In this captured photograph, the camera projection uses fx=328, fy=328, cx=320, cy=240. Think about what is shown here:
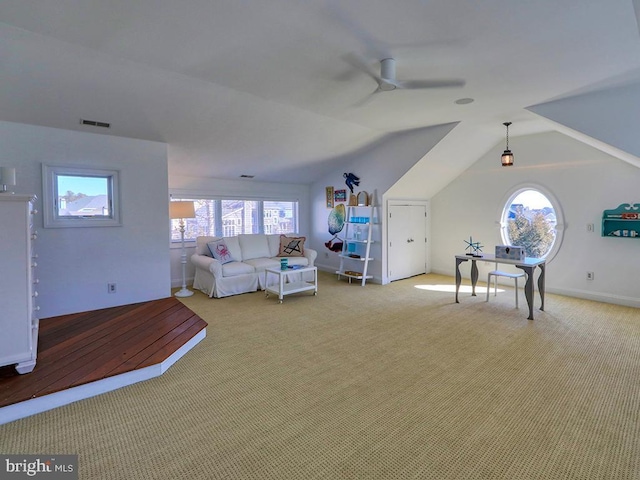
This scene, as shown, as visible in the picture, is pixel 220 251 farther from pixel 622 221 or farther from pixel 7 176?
pixel 622 221

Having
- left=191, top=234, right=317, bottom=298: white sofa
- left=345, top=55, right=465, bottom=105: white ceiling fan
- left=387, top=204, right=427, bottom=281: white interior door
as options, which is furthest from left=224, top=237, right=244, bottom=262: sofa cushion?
left=345, top=55, right=465, bottom=105: white ceiling fan

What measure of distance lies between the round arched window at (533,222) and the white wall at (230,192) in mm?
4137

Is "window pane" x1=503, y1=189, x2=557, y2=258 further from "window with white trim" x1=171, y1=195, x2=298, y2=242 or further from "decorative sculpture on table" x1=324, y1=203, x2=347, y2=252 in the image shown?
"window with white trim" x1=171, y1=195, x2=298, y2=242

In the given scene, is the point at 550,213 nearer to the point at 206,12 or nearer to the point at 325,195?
the point at 325,195

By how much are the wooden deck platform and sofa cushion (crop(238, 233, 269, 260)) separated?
6.75ft

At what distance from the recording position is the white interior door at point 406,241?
621 cm

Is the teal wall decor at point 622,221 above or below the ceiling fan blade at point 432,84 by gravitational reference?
below

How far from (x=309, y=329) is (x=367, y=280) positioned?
2.71 m

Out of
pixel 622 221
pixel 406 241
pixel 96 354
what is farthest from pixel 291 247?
pixel 622 221

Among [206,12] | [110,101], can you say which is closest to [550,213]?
[206,12]

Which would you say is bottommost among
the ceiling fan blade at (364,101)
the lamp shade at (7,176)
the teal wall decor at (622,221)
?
the teal wall decor at (622,221)

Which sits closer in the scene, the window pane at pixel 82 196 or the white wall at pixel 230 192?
the window pane at pixel 82 196

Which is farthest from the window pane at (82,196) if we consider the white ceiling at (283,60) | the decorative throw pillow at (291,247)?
the decorative throw pillow at (291,247)

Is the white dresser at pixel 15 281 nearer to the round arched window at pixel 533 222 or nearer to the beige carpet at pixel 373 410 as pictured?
the beige carpet at pixel 373 410
